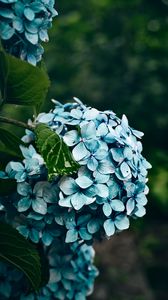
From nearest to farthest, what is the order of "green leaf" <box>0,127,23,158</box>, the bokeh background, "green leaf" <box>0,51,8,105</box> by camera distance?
"green leaf" <box>0,51,8,105</box> → "green leaf" <box>0,127,23,158</box> → the bokeh background

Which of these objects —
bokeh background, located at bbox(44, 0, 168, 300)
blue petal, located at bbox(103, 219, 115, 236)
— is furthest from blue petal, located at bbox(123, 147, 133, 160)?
bokeh background, located at bbox(44, 0, 168, 300)

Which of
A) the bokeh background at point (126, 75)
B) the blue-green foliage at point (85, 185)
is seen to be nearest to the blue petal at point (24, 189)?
the blue-green foliage at point (85, 185)

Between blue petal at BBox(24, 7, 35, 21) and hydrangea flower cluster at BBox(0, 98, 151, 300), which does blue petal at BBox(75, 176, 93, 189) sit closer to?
hydrangea flower cluster at BBox(0, 98, 151, 300)

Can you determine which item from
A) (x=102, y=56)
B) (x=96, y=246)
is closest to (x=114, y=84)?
(x=102, y=56)

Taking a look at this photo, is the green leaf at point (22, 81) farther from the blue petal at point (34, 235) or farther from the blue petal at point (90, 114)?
the blue petal at point (34, 235)

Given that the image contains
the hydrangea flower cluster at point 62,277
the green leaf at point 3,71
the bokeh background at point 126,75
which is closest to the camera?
the green leaf at point 3,71

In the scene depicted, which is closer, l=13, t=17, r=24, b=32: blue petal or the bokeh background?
l=13, t=17, r=24, b=32: blue petal

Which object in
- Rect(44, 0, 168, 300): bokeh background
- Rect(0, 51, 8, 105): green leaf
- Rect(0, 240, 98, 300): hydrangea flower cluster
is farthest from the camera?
Rect(44, 0, 168, 300): bokeh background
